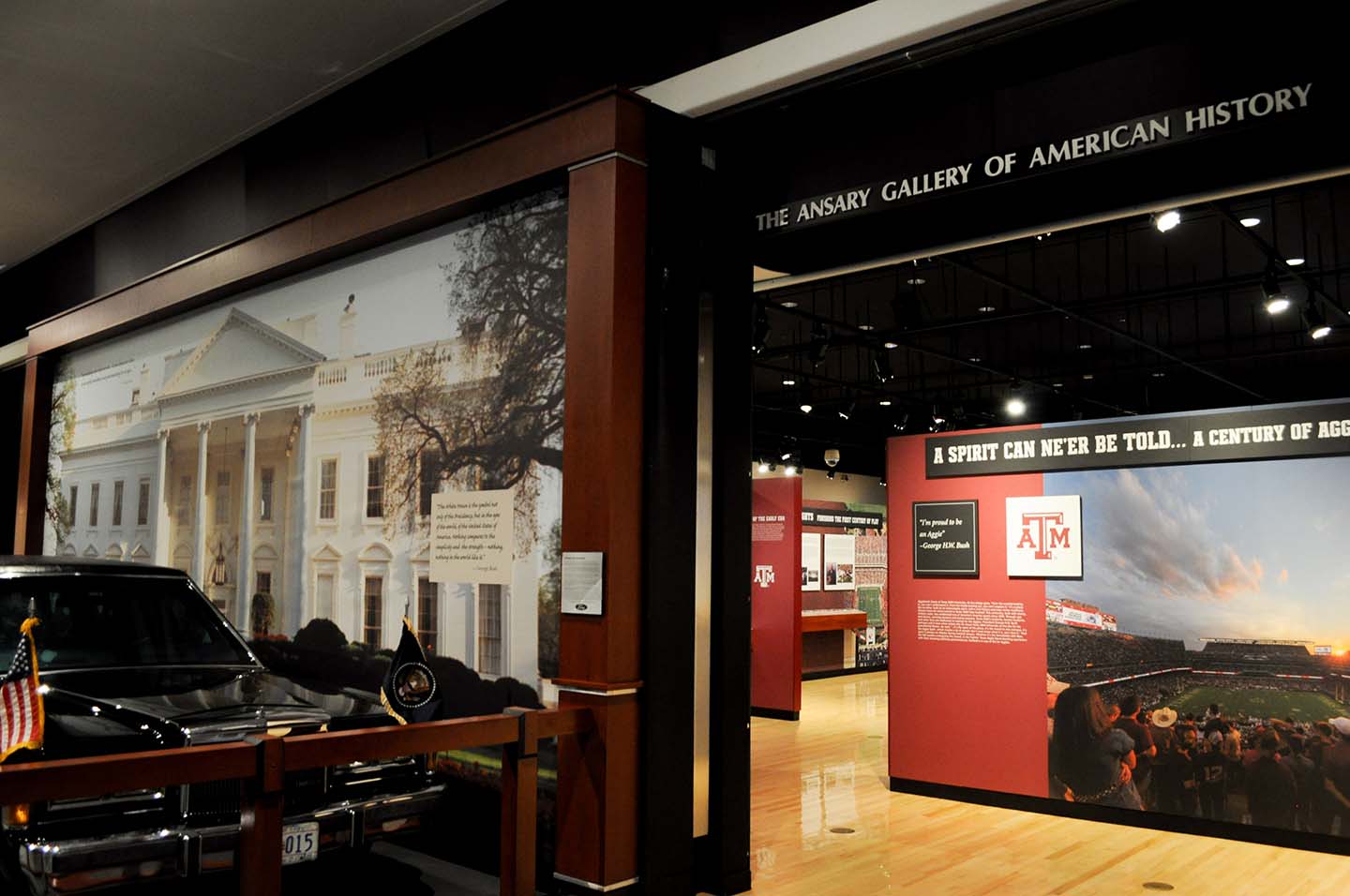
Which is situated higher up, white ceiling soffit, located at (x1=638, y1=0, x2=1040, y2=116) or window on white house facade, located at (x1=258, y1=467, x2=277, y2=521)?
white ceiling soffit, located at (x1=638, y1=0, x2=1040, y2=116)

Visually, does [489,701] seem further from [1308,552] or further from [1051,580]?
[1308,552]

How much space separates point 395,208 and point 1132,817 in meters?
5.85

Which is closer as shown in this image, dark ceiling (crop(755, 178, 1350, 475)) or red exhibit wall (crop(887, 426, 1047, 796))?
red exhibit wall (crop(887, 426, 1047, 796))

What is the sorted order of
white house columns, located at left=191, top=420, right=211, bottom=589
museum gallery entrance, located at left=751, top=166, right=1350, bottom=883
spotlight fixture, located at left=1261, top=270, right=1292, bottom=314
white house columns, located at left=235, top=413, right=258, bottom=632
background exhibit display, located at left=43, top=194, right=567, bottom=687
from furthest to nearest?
white house columns, located at left=191, top=420, right=211, bottom=589, spotlight fixture, located at left=1261, top=270, right=1292, bottom=314, white house columns, located at left=235, top=413, right=258, bottom=632, museum gallery entrance, located at left=751, top=166, right=1350, bottom=883, background exhibit display, located at left=43, top=194, right=567, bottom=687

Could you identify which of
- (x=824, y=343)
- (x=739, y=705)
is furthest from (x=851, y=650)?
(x=739, y=705)

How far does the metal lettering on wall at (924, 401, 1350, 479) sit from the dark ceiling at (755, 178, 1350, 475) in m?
1.57

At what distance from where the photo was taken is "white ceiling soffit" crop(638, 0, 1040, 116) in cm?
377

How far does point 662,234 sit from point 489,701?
2359 millimetres

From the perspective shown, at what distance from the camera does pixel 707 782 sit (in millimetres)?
4656

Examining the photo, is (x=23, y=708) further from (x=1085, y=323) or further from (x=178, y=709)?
(x=1085, y=323)

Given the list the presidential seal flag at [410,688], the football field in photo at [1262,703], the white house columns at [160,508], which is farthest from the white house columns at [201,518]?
the football field in photo at [1262,703]

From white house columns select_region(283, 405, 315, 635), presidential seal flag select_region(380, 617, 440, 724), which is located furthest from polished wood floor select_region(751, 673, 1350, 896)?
white house columns select_region(283, 405, 315, 635)

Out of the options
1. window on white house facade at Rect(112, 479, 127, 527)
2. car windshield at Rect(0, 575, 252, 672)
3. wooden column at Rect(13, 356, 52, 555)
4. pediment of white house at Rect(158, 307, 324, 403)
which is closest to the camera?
car windshield at Rect(0, 575, 252, 672)

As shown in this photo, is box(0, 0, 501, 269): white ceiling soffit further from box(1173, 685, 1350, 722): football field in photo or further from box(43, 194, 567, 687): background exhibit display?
box(1173, 685, 1350, 722): football field in photo
